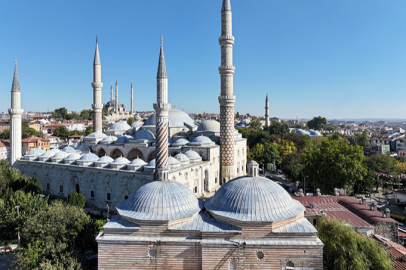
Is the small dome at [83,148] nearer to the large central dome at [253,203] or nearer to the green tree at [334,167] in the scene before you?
the large central dome at [253,203]

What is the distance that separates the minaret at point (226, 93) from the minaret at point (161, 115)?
6.53 m

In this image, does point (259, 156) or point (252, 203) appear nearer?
point (252, 203)

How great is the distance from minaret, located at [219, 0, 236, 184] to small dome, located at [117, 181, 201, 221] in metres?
9.92

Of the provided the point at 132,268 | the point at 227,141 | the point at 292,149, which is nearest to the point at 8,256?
the point at 132,268

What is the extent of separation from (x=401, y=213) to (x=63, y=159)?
70.9ft

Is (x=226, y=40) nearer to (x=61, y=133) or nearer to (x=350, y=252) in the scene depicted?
(x=350, y=252)

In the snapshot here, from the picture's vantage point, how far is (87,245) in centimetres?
972

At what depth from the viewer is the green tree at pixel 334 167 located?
18438 millimetres

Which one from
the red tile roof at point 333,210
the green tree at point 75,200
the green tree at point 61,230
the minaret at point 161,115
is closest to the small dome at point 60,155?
the green tree at point 75,200

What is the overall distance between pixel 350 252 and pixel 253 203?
299 centimetres

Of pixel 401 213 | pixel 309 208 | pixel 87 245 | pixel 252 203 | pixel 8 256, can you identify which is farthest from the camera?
pixel 401 213

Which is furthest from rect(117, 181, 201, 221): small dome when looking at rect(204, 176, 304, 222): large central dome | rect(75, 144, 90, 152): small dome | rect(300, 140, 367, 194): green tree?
rect(75, 144, 90, 152): small dome

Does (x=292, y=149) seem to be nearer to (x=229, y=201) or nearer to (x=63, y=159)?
(x=63, y=159)

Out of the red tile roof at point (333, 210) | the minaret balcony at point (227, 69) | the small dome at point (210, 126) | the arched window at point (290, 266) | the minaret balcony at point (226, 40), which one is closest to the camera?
the arched window at point (290, 266)
